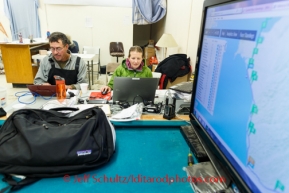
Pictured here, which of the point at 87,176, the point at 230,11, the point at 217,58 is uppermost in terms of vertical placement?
the point at 230,11

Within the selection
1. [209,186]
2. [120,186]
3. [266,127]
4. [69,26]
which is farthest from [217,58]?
[69,26]

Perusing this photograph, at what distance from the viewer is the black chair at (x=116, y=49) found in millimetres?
5164

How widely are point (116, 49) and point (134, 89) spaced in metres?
3.96

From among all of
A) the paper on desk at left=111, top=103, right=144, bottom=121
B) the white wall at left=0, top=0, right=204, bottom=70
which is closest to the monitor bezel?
the paper on desk at left=111, top=103, right=144, bottom=121

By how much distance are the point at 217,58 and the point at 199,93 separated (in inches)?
8.1

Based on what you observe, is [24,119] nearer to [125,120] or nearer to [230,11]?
[125,120]

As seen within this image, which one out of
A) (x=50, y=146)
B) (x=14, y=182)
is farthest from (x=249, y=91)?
(x=14, y=182)

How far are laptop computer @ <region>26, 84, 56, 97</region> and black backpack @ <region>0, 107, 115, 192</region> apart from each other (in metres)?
0.64

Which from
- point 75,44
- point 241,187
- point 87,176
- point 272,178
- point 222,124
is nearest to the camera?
point 272,178

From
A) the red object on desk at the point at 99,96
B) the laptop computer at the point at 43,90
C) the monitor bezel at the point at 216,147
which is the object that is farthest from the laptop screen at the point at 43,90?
the monitor bezel at the point at 216,147

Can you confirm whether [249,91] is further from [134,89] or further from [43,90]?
[43,90]

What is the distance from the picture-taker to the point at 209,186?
717mm

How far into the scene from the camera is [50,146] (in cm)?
78

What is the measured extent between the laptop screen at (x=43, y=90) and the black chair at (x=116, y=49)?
3745 mm
